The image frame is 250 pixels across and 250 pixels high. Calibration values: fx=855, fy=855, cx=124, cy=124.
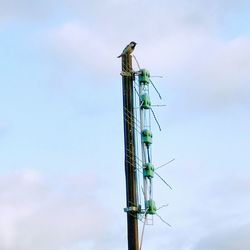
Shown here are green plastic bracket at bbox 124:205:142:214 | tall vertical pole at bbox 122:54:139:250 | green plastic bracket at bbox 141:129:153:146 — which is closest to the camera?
tall vertical pole at bbox 122:54:139:250

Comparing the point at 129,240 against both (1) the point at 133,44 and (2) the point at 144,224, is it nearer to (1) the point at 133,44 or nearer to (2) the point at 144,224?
(2) the point at 144,224

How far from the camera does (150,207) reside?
52.2 m

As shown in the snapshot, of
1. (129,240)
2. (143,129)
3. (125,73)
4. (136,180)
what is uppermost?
(125,73)

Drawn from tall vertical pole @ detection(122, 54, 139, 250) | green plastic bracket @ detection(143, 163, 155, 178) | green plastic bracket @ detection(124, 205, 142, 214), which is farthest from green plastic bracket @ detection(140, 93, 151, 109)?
green plastic bracket @ detection(124, 205, 142, 214)

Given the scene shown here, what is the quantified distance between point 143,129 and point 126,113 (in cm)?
148

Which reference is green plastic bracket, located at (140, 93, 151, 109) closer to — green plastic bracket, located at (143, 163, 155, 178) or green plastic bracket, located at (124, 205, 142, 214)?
green plastic bracket, located at (143, 163, 155, 178)

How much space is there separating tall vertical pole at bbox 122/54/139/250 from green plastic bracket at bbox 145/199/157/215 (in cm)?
84

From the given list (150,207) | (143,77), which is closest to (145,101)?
(143,77)

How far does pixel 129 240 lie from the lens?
51.1 meters

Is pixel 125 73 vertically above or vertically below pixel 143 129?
above

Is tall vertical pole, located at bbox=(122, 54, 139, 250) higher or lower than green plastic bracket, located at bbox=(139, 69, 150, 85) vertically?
lower

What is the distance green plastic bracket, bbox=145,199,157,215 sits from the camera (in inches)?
2052

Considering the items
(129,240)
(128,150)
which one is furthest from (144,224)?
(128,150)

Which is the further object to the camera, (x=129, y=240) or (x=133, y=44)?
(x=133, y=44)
